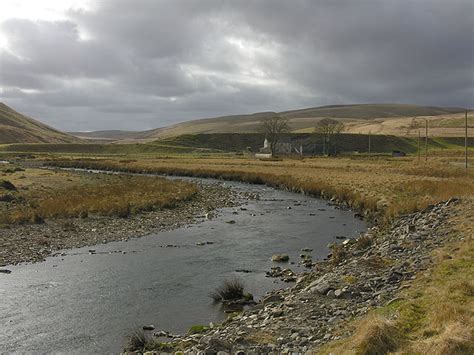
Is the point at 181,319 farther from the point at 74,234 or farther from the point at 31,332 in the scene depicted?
the point at 74,234

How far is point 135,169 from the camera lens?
282 feet

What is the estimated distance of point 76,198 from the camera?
1619 inches

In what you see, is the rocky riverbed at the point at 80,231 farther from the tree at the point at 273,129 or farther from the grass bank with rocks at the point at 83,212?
the tree at the point at 273,129

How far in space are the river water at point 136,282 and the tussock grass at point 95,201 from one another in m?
7.18

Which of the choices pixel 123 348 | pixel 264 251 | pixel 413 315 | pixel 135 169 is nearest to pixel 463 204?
pixel 264 251

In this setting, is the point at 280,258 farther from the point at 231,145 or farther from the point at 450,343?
the point at 231,145

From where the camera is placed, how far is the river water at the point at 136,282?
15164mm

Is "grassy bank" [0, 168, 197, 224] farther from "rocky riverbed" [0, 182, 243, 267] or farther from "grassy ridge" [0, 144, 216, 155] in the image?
"grassy ridge" [0, 144, 216, 155]

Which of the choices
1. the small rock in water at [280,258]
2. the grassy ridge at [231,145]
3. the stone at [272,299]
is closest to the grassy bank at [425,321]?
the stone at [272,299]

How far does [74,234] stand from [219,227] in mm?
9861

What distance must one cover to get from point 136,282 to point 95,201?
2087cm

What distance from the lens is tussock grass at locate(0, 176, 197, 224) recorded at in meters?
33.6

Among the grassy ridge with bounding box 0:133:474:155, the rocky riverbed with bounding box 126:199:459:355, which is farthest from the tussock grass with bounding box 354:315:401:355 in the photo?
the grassy ridge with bounding box 0:133:474:155

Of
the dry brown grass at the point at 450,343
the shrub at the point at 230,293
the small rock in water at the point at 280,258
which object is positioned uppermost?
the dry brown grass at the point at 450,343
